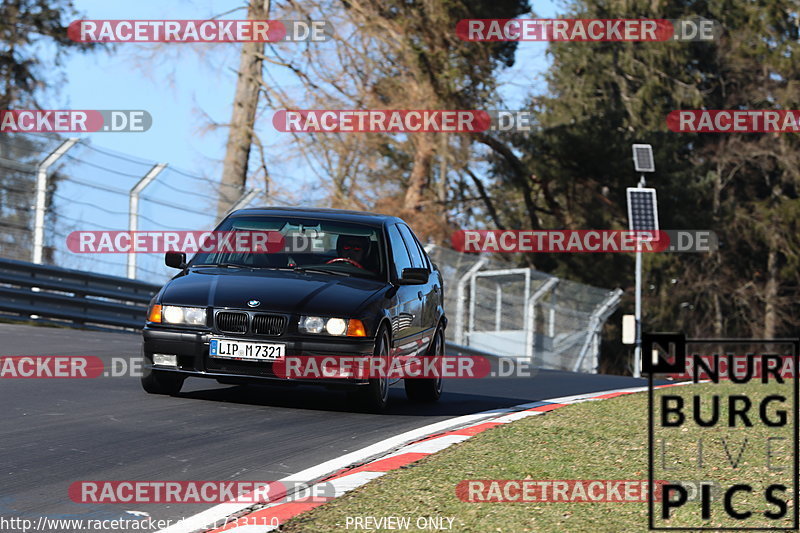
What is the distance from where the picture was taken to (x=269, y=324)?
910 centimetres

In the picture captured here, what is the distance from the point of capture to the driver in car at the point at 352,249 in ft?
33.5

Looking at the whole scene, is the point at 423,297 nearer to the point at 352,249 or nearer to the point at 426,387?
the point at 426,387

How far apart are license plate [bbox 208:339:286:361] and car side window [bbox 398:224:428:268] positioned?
2494mm

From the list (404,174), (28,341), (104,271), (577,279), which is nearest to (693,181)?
(577,279)

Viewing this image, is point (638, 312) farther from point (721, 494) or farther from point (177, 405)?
point (721, 494)

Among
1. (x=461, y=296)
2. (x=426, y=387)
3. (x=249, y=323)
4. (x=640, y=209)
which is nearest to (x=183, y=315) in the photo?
(x=249, y=323)

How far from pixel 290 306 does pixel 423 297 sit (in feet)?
7.17

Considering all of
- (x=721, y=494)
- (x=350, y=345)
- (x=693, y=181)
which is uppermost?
(x=693, y=181)

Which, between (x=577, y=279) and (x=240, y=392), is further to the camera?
(x=577, y=279)

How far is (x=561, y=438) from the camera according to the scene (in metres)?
8.66

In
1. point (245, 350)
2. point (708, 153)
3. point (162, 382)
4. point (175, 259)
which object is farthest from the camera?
point (708, 153)

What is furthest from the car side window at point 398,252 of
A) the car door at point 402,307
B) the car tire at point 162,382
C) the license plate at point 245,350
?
the car tire at point 162,382

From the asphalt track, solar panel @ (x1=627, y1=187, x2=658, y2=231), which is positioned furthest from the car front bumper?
solar panel @ (x1=627, y1=187, x2=658, y2=231)

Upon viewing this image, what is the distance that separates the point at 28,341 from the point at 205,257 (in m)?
4.94
